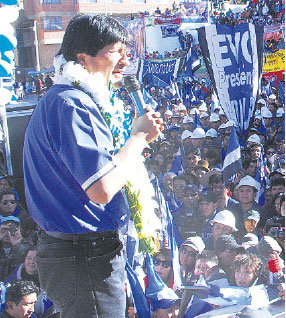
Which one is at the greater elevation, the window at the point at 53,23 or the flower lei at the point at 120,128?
the window at the point at 53,23

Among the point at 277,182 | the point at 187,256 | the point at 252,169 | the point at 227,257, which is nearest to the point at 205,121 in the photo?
the point at 252,169

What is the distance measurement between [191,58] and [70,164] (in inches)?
409

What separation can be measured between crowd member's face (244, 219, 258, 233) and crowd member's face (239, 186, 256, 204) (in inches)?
20.4

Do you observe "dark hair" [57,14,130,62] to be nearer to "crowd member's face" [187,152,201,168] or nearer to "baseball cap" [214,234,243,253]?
"baseball cap" [214,234,243,253]

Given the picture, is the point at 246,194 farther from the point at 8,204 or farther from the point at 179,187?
the point at 8,204

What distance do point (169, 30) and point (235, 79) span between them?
1484cm

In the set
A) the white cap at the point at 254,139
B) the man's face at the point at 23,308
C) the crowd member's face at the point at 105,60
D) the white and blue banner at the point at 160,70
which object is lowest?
the man's face at the point at 23,308

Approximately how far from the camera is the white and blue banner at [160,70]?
1310cm

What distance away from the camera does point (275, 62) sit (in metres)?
10.5

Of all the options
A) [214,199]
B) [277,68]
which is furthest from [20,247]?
[277,68]

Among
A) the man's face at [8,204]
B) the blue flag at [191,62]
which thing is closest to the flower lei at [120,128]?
the man's face at [8,204]

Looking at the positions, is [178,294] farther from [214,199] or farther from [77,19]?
[77,19]

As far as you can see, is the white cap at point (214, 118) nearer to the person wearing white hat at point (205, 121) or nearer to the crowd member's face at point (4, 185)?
the person wearing white hat at point (205, 121)

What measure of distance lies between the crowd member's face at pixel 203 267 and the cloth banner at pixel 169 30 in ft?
56.2
